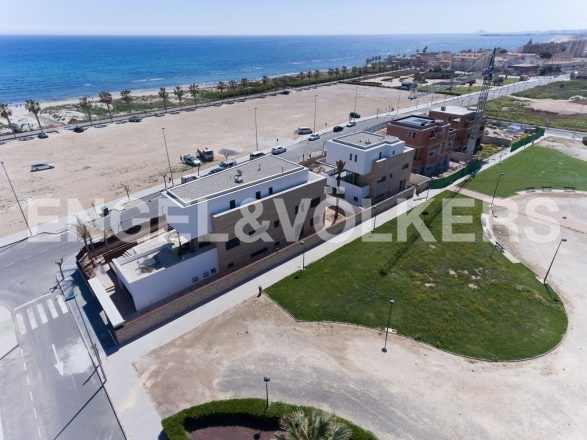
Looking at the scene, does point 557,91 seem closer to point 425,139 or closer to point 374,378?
point 425,139

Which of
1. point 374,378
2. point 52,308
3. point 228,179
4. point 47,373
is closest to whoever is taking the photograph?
point 374,378

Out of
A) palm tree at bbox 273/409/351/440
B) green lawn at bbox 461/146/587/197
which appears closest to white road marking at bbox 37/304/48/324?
palm tree at bbox 273/409/351/440

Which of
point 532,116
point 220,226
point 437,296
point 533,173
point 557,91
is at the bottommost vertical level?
point 437,296

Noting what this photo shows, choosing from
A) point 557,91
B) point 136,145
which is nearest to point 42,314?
point 136,145

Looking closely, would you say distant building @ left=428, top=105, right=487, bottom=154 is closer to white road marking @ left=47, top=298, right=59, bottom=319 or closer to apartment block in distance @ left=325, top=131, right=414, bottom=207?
apartment block in distance @ left=325, top=131, right=414, bottom=207

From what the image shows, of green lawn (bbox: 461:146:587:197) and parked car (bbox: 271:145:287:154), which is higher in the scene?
parked car (bbox: 271:145:287:154)

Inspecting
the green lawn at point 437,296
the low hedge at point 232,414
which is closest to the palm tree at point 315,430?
the low hedge at point 232,414

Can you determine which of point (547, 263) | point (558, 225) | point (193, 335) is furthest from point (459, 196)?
point (193, 335)
